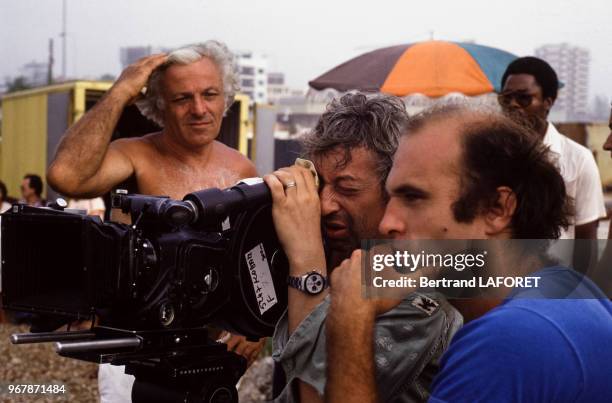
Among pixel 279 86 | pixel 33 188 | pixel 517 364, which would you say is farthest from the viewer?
pixel 279 86

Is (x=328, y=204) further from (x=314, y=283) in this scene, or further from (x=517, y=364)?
(x=517, y=364)

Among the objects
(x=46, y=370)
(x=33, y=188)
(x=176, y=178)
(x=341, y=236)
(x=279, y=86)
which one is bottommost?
(x=46, y=370)

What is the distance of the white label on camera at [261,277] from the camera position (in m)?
1.99

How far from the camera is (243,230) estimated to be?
6.48 feet

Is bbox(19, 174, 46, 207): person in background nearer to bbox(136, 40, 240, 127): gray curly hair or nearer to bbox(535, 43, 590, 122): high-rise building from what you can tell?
bbox(136, 40, 240, 127): gray curly hair

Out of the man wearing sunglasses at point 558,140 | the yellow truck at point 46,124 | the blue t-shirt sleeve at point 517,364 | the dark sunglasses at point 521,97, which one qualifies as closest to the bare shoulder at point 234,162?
the man wearing sunglasses at point 558,140

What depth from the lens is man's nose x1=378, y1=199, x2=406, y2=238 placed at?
1.64 metres

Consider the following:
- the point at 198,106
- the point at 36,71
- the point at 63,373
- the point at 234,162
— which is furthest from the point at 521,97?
the point at 36,71

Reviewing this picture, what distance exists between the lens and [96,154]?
3133 mm

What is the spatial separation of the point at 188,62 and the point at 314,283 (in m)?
1.62

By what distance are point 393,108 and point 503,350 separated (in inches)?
35.9

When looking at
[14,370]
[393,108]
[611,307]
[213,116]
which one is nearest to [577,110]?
[393,108]

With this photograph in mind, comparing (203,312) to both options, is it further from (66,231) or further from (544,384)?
(544,384)

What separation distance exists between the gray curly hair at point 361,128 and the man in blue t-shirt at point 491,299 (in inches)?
15.1
